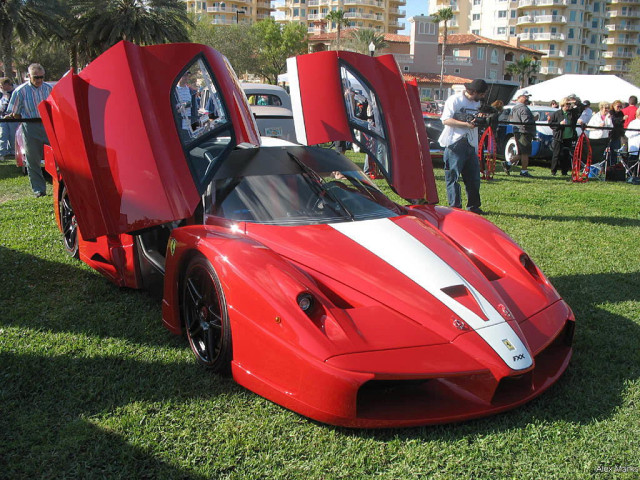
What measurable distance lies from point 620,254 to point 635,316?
2109mm

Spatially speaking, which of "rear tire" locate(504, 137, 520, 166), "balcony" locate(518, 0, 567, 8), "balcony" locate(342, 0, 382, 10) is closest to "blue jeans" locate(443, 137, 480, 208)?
"rear tire" locate(504, 137, 520, 166)

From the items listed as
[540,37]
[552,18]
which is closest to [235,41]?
[540,37]

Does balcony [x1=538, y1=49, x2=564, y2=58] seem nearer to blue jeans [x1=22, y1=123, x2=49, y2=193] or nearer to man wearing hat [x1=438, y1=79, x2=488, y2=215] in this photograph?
man wearing hat [x1=438, y1=79, x2=488, y2=215]

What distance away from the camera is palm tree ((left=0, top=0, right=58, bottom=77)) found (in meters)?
30.5

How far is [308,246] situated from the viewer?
3.41 m

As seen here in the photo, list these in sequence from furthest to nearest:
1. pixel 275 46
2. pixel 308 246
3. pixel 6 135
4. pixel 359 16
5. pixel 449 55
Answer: pixel 359 16 < pixel 449 55 < pixel 275 46 < pixel 6 135 < pixel 308 246

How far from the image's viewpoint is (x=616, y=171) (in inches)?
505

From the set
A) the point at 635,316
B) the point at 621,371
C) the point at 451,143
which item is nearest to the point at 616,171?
the point at 451,143

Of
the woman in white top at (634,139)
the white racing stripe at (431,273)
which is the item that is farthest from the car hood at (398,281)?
the woman in white top at (634,139)

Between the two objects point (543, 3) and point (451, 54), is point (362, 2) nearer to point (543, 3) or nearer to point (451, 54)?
point (451, 54)

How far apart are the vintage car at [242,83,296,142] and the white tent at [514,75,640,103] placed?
1384 cm

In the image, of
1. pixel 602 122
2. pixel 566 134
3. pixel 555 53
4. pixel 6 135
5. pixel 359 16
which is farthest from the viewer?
pixel 359 16

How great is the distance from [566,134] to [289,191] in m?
11.3

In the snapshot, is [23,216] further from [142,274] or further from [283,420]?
[283,420]
